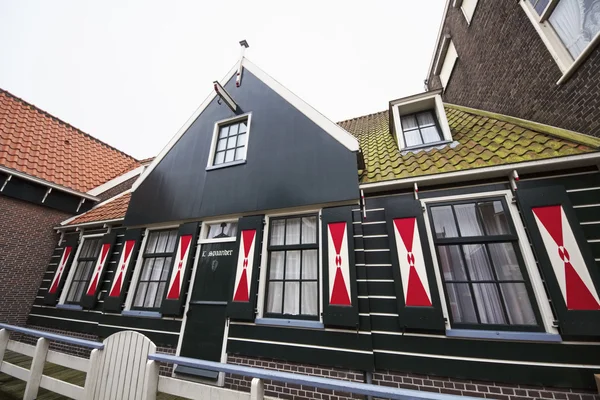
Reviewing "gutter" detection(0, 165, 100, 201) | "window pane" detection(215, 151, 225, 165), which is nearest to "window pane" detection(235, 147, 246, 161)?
"window pane" detection(215, 151, 225, 165)

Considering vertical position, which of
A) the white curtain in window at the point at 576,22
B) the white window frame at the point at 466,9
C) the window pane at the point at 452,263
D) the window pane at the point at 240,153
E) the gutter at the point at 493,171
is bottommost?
the window pane at the point at 452,263

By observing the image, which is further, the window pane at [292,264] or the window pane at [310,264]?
the window pane at [292,264]

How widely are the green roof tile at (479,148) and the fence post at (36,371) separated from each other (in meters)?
5.98

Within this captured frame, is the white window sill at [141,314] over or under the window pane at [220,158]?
under

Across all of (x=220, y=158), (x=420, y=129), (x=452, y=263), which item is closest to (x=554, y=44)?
(x=420, y=129)

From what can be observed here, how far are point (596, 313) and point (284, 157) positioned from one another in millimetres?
5307

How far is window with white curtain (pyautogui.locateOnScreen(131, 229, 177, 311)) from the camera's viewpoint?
5.62 metres

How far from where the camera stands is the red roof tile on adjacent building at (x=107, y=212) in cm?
719

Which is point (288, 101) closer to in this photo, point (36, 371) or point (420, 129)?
point (420, 129)

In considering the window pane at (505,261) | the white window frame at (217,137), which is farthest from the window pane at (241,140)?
the window pane at (505,261)

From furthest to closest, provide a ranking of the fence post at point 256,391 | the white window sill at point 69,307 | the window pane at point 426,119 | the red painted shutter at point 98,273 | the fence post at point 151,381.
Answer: the white window sill at point 69,307, the red painted shutter at point 98,273, the window pane at point 426,119, the fence post at point 151,381, the fence post at point 256,391

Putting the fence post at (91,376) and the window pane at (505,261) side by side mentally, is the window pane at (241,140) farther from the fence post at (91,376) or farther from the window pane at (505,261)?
the window pane at (505,261)

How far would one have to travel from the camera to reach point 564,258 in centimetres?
316

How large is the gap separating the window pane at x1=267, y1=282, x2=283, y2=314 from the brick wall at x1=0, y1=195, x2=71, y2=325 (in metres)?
8.50
